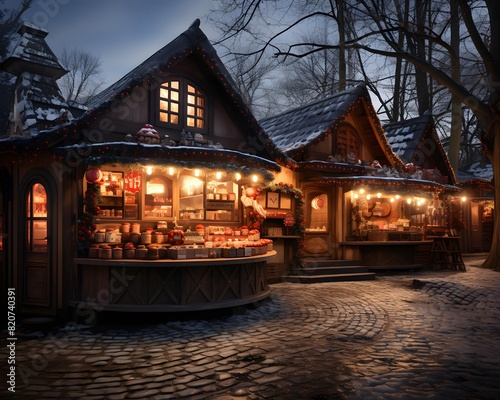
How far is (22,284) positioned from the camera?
9172mm

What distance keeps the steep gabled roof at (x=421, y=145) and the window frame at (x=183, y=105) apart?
1217 centimetres

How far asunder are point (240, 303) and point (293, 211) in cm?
586

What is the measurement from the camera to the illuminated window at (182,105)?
35.6 ft

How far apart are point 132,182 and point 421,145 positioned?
16.2 m

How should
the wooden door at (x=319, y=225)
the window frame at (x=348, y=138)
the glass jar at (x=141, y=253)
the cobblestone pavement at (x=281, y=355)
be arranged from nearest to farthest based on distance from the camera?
the cobblestone pavement at (x=281, y=355) < the glass jar at (x=141, y=253) < the wooden door at (x=319, y=225) < the window frame at (x=348, y=138)

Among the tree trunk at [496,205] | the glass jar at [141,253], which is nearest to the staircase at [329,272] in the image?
the tree trunk at [496,205]

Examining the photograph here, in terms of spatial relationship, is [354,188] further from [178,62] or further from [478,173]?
[478,173]

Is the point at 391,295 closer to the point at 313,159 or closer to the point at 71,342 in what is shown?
the point at 313,159

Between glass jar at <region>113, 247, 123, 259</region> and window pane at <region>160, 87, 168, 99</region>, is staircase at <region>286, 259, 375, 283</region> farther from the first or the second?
window pane at <region>160, 87, 168, 99</region>

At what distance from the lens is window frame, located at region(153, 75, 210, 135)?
35.1ft

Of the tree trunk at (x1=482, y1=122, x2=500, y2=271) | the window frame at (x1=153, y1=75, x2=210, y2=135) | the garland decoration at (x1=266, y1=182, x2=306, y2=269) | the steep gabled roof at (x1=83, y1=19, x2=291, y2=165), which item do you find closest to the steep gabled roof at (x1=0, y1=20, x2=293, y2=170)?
the steep gabled roof at (x1=83, y1=19, x2=291, y2=165)

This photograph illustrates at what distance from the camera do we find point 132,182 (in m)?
9.94

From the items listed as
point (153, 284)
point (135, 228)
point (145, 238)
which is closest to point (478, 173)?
point (135, 228)

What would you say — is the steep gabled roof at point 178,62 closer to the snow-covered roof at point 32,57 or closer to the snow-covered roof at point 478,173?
the snow-covered roof at point 32,57
